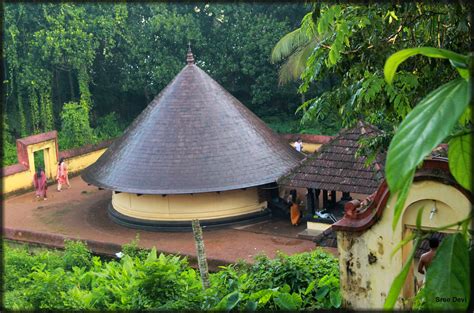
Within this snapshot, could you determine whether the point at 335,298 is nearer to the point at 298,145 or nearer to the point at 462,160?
the point at 462,160

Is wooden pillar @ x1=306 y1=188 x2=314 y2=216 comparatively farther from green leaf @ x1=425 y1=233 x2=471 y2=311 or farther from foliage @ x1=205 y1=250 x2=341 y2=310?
green leaf @ x1=425 y1=233 x2=471 y2=311

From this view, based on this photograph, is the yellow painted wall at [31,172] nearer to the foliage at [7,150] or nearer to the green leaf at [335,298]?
the foliage at [7,150]

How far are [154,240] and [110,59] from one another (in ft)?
49.1

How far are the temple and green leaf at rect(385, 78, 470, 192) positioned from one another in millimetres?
13947

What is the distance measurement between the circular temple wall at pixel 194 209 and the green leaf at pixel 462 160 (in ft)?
47.8

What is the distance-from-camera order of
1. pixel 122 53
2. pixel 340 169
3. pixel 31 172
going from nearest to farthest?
pixel 340 169, pixel 31 172, pixel 122 53

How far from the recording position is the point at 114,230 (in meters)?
15.8

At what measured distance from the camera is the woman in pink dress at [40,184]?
18734mm

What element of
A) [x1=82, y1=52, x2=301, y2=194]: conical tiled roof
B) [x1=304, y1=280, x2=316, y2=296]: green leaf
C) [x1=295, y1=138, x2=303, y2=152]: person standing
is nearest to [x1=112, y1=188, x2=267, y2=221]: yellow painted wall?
[x1=82, y1=52, x2=301, y2=194]: conical tiled roof

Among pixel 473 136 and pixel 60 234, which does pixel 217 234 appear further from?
pixel 473 136

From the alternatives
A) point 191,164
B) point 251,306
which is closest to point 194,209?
point 191,164

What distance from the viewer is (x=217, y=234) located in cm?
1505

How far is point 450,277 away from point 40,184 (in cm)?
1893

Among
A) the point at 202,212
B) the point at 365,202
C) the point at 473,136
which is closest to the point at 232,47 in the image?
the point at 202,212
